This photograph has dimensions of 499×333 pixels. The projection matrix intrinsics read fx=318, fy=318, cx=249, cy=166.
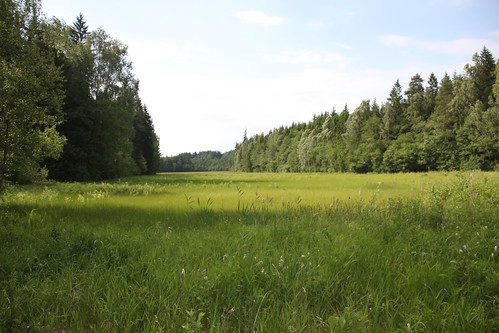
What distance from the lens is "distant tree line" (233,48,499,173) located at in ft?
168

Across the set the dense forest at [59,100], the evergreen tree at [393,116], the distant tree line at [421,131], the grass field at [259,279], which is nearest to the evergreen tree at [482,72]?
the distant tree line at [421,131]

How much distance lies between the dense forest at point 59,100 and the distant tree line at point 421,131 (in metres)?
40.5

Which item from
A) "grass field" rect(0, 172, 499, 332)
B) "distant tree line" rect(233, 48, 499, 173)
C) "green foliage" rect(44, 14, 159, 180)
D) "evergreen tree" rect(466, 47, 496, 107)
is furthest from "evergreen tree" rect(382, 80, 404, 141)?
"grass field" rect(0, 172, 499, 332)

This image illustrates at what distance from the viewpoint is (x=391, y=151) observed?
63969 millimetres

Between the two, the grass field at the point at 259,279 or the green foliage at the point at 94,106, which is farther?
the green foliage at the point at 94,106

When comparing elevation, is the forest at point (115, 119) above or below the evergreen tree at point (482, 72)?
below

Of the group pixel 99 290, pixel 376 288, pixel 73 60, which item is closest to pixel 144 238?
pixel 99 290

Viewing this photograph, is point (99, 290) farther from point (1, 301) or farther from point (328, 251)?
point (328, 251)

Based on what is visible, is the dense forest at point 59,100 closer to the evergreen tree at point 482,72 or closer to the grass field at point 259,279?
the grass field at point 259,279

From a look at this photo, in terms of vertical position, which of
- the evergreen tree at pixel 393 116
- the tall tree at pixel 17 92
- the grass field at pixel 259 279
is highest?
the evergreen tree at pixel 393 116

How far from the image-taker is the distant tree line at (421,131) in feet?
168

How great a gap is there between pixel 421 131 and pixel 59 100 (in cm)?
6693

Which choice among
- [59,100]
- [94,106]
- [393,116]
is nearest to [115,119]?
[94,106]

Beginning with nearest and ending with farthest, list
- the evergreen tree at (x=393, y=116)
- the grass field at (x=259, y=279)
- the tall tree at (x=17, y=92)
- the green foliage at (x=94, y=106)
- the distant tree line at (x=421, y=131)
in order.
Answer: the grass field at (x=259, y=279) < the tall tree at (x=17, y=92) < the green foliage at (x=94, y=106) < the distant tree line at (x=421, y=131) < the evergreen tree at (x=393, y=116)
